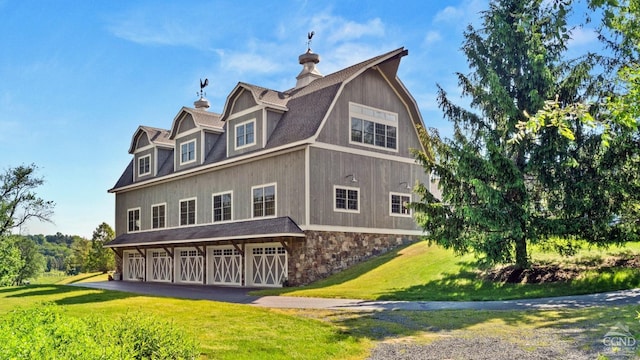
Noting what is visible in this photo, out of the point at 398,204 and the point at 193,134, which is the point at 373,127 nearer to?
the point at 398,204

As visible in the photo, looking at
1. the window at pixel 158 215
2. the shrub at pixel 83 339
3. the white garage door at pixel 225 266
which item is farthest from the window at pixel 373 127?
the shrub at pixel 83 339

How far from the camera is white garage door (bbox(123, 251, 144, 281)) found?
36656 mm

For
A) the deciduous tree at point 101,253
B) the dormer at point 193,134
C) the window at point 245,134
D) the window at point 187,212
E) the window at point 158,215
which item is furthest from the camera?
the deciduous tree at point 101,253

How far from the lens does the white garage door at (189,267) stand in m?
30.8

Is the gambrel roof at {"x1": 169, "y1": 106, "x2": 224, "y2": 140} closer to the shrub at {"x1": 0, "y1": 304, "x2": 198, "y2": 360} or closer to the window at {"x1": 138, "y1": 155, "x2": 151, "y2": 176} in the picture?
the window at {"x1": 138, "y1": 155, "x2": 151, "y2": 176}

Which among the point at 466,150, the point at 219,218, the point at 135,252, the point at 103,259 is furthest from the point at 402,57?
the point at 103,259

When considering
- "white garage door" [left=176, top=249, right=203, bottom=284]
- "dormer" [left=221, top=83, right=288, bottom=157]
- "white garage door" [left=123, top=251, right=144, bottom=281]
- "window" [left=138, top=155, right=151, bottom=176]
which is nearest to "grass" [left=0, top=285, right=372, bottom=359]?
"dormer" [left=221, top=83, right=288, bottom=157]

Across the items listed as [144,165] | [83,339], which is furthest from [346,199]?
[83,339]

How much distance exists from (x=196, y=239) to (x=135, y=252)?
10764mm

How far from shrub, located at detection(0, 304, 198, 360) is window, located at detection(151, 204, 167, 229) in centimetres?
2669

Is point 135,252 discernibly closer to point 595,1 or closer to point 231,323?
point 231,323

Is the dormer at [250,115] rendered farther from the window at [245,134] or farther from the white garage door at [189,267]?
the white garage door at [189,267]

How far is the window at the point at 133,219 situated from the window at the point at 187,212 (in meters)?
6.09

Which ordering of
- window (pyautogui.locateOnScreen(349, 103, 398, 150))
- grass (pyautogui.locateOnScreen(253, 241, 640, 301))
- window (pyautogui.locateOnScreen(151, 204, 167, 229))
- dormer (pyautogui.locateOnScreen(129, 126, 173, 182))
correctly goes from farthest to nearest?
dormer (pyautogui.locateOnScreen(129, 126, 173, 182)), window (pyautogui.locateOnScreen(151, 204, 167, 229)), window (pyautogui.locateOnScreen(349, 103, 398, 150)), grass (pyautogui.locateOnScreen(253, 241, 640, 301))
